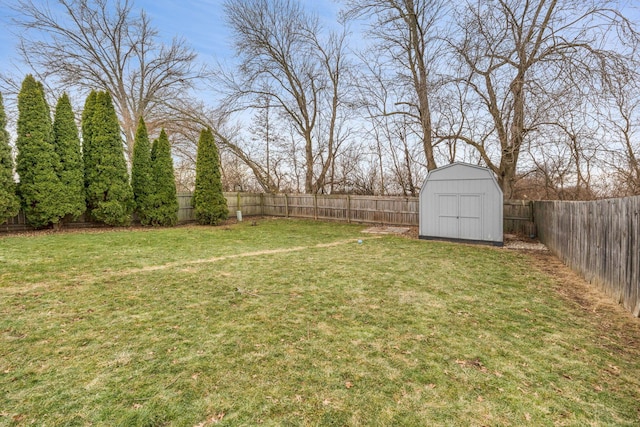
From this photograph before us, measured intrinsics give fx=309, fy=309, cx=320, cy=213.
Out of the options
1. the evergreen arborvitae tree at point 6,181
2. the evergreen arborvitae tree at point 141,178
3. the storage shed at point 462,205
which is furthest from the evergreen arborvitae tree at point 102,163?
the storage shed at point 462,205

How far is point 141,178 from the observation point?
1112 cm

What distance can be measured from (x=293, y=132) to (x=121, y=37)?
30.2 feet

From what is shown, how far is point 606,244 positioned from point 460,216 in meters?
4.13

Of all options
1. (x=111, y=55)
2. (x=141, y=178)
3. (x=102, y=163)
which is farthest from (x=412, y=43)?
(x=111, y=55)

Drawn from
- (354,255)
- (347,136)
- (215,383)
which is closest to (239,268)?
(354,255)

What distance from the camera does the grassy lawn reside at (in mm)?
1808

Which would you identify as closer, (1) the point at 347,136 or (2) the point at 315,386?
(2) the point at 315,386

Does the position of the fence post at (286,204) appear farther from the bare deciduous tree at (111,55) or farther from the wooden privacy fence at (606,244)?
the wooden privacy fence at (606,244)

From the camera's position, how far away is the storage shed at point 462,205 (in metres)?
7.58

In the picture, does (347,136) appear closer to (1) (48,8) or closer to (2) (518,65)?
(2) (518,65)

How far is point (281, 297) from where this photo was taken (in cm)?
378

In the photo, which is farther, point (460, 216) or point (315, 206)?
point (315, 206)

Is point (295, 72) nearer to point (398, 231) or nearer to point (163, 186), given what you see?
point (163, 186)

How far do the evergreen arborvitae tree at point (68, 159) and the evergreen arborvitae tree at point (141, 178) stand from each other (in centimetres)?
162
